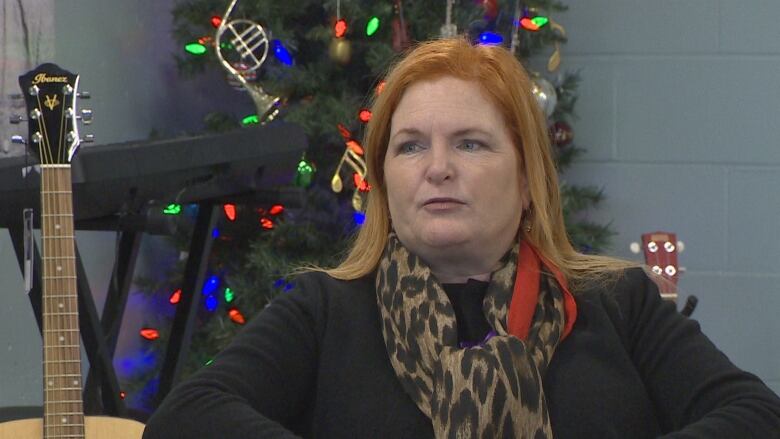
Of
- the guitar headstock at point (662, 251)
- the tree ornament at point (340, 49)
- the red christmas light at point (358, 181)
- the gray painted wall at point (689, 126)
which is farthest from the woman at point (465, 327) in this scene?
the gray painted wall at point (689, 126)

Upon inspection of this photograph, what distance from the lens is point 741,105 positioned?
167 inches

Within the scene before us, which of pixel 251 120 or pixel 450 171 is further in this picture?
pixel 251 120

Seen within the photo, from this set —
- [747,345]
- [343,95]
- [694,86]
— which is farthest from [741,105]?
[343,95]

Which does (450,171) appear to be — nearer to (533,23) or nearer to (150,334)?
(533,23)

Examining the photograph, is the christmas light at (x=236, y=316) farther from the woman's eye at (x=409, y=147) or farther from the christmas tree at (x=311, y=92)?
the woman's eye at (x=409, y=147)

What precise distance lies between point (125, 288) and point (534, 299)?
49.0 inches

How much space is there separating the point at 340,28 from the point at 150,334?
3.58ft

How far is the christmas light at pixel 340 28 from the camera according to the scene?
A: 3.73 m

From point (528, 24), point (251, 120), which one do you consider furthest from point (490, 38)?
point (251, 120)

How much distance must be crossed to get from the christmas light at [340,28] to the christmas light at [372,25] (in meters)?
0.06

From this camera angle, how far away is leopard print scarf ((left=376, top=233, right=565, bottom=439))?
1.73 meters

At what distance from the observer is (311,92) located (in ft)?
12.7

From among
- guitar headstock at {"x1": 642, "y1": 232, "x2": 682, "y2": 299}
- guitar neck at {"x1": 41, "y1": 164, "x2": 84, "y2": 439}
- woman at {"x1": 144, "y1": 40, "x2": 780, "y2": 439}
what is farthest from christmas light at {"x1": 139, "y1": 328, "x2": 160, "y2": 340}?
woman at {"x1": 144, "y1": 40, "x2": 780, "y2": 439}

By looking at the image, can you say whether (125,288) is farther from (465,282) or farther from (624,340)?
(624,340)
